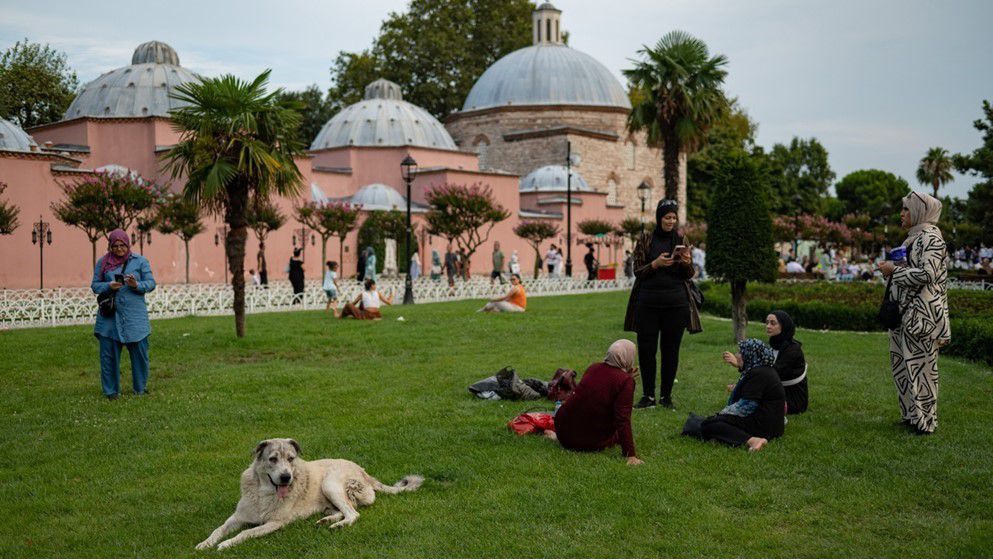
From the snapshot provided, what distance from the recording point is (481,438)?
20.6 feet

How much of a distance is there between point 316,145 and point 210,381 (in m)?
34.5

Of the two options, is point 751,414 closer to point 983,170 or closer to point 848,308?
point 848,308

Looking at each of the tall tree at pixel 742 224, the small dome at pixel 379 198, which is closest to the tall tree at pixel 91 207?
the tall tree at pixel 742 224

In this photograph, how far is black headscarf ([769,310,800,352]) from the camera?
6762 mm

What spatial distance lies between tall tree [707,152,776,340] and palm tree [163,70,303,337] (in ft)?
19.5

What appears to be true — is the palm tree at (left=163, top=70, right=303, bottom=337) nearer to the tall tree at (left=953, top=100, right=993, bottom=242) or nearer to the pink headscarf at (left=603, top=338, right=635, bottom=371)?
the pink headscarf at (left=603, top=338, right=635, bottom=371)

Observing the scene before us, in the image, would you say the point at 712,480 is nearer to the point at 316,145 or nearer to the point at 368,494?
the point at 368,494

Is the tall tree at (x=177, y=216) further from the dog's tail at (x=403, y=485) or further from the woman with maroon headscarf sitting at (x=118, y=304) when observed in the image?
the dog's tail at (x=403, y=485)

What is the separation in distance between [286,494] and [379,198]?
33181 millimetres

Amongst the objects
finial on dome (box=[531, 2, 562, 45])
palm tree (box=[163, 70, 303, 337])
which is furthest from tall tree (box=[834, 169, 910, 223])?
palm tree (box=[163, 70, 303, 337])

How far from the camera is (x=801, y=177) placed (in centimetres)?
6581

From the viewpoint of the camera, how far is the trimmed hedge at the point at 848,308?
11.0 metres

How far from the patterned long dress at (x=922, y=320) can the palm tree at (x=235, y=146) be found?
823 cm

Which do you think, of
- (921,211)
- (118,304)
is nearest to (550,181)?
(118,304)
